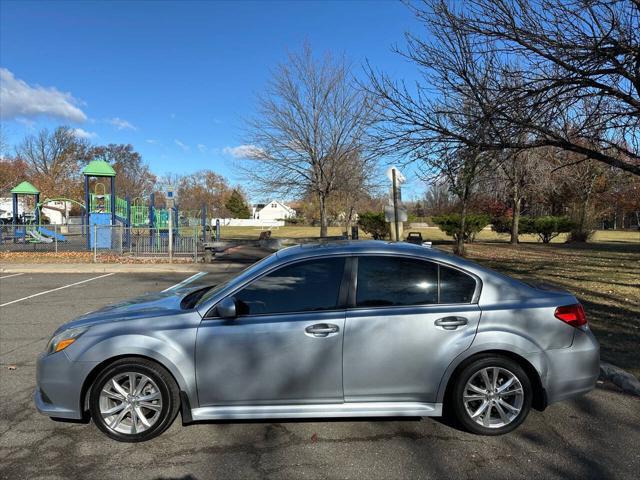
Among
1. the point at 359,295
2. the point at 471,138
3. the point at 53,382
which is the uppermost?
the point at 471,138

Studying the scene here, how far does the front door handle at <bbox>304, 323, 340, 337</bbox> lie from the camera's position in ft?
11.8

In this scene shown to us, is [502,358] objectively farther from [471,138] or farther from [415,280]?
[471,138]

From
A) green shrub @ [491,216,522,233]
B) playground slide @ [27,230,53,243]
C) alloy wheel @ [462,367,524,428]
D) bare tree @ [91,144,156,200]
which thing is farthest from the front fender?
bare tree @ [91,144,156,200]

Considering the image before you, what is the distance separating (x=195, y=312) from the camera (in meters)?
3.71

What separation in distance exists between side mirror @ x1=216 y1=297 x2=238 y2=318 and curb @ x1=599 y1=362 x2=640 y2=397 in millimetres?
3882

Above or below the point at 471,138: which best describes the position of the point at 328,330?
below

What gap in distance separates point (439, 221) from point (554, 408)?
979 inches

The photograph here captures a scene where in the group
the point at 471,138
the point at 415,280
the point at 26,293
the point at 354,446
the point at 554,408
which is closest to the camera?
the point at 354,446

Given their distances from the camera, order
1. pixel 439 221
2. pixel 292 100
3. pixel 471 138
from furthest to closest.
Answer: pixel 439 221, pixel 292 100, pixel 471 138

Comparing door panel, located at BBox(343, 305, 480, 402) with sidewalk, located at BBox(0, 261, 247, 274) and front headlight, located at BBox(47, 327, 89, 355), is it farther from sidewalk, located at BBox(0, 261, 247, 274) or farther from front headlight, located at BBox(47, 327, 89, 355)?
sidewalk, located at BBox(0, 261, 247, 274)

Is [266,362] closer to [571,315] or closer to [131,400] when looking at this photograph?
[131,400]

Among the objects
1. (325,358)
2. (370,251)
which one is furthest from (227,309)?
(370,251)

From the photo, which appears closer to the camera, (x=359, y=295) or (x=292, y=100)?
(x=359, y=295)

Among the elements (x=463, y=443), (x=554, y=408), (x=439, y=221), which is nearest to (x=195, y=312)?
(x=463, y=443)
